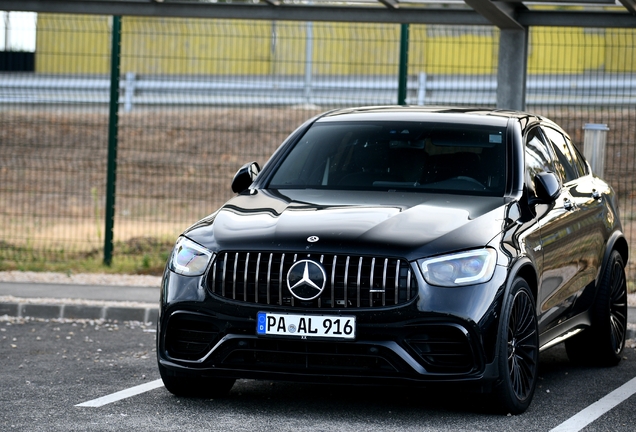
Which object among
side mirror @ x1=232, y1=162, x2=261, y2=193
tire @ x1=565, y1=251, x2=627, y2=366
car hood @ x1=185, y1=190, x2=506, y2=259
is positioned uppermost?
side mirror @ x1=232, y1=162, x2=261, y2=193

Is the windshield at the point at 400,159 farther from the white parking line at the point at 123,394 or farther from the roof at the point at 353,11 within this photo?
the roof at the point at 353,11

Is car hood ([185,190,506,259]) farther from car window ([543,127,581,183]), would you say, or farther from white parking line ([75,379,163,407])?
car window ([543,127,581,183])

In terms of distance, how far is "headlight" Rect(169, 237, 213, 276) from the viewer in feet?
20.0

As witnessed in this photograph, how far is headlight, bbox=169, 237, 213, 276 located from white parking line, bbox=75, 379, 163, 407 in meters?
0.86

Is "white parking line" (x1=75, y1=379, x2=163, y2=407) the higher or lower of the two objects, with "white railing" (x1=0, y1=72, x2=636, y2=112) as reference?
lower

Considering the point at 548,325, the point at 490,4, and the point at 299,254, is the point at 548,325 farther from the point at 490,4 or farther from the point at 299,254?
the point at 490,4

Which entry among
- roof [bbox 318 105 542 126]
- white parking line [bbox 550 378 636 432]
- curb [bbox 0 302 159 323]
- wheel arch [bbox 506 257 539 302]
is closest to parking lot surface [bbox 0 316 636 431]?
white parking line [bbox 550 378 636 432]

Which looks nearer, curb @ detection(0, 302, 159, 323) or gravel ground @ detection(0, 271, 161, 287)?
curb @ detection(0, 302, 159, 323)

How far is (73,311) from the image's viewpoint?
9766mm

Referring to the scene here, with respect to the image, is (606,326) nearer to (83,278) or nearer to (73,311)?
(73,311)

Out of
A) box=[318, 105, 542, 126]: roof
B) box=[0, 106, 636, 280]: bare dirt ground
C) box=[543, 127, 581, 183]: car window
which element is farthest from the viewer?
box=[0, 106, 636, 280]: bare dirt ground

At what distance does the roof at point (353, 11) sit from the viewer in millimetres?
9805

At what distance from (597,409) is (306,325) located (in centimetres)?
181

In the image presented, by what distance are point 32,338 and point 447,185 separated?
3518 mm
